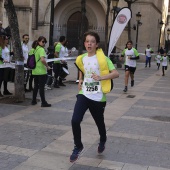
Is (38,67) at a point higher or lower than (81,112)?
higher

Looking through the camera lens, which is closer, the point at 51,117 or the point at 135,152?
the point at 135,152

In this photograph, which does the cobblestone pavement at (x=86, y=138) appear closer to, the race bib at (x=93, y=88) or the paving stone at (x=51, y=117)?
the paving stone at (x=51, y=117)

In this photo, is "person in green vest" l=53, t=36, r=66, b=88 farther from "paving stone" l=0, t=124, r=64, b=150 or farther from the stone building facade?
the stone building facade

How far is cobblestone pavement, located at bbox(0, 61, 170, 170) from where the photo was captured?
5.08m

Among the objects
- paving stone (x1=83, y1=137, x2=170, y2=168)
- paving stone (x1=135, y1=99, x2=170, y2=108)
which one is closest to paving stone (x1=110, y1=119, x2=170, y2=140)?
paving stone (x1=83, y1=137, x2=170, y2=168)

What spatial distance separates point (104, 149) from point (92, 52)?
157 centimetres

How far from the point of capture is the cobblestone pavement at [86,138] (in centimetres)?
508

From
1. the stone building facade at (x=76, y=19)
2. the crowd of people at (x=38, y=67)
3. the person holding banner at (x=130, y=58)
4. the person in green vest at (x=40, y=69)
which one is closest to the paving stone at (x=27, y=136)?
the person in green vest at (x=40, y=69)

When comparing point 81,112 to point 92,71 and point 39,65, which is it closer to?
point 92,71

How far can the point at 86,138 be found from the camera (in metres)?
6.38

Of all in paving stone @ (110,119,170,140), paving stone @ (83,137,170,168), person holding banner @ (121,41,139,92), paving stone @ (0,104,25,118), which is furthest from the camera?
person holding banner @ (121,41,139,92)

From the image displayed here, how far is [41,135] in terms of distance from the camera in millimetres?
6469

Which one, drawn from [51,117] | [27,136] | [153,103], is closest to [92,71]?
[27,136]

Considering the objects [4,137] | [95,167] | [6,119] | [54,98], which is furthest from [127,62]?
[95,167]
